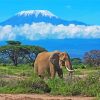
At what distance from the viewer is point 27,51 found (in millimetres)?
66562

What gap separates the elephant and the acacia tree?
41303 millimetres

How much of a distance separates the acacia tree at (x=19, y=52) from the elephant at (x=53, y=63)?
4130 centimetres

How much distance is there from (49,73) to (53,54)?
2.75 ft

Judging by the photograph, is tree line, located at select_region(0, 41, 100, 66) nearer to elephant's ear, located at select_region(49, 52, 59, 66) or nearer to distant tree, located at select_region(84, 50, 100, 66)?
distant tree, located at select_region(84, 50, 100, 66)

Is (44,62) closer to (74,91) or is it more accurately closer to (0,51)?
(74,91)

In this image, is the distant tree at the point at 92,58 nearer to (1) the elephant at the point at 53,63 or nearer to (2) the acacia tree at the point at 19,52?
(2) the acacia tree at the point at 19,52

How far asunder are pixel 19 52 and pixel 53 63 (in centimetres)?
4378

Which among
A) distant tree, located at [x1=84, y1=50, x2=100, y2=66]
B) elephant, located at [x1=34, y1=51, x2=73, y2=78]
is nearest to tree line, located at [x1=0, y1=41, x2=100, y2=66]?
distant tree, located at [x1=84, y1=50, x2=100, y2=66]

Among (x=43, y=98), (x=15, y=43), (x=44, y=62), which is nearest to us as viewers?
(x=43, y=98)

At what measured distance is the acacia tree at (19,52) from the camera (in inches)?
2566

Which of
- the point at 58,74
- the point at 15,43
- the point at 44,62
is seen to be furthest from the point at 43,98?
the point at 15,43

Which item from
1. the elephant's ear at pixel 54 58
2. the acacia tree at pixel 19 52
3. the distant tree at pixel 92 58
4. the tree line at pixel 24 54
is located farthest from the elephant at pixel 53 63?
the distant tree at pixel 92 58

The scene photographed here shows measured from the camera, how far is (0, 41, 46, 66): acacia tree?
2566 inches

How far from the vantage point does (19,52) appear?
215ft
